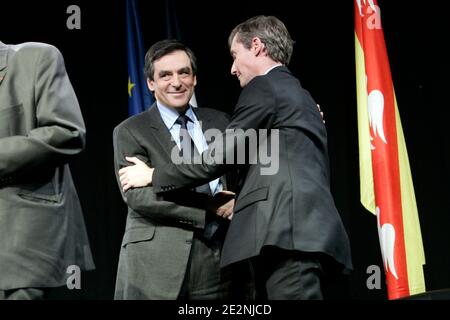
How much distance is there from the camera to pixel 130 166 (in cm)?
293

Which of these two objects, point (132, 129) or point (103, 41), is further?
point (103, 41)

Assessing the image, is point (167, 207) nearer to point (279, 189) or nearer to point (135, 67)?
point (279, 189)

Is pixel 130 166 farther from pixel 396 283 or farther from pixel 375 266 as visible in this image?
pixel 375 266

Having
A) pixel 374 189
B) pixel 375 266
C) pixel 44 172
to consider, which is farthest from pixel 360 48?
pixel 44 172

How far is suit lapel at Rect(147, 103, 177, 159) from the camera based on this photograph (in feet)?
9.69

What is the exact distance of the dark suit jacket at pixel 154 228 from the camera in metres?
2.80

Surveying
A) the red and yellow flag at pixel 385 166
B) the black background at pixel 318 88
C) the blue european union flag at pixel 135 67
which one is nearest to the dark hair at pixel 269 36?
the red and yellow flag at pixel 385 166

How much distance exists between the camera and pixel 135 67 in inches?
190

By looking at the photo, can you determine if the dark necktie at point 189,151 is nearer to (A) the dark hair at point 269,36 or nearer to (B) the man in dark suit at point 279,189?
(B) the man in dark suit at point 279,189

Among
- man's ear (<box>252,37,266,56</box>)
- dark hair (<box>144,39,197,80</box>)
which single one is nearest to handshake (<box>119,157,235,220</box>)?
dark hair (<box>144,39,197,80</box>)

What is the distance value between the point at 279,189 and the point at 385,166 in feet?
6.22

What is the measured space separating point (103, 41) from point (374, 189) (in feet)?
7.11

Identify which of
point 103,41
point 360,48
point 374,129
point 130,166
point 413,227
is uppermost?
point 103,41

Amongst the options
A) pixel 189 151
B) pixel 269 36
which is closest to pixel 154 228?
pixel 189 151
